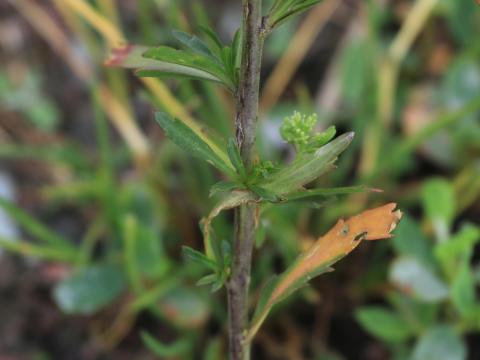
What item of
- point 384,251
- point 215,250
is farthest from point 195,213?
point 215,250

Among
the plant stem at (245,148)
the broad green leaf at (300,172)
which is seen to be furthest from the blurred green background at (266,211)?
the broad green leaf at (300,172)

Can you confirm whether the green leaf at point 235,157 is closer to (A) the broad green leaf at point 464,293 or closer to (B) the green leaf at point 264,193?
(B) the green leaf at point 264,193

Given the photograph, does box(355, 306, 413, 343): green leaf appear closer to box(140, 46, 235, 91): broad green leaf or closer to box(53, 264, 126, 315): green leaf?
box(53, 264, 126, 315): green leaf

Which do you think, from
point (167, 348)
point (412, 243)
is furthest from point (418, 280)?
point (167, 348)

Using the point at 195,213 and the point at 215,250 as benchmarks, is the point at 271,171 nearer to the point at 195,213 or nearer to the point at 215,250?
the point at 215,250

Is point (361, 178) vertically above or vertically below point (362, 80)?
below

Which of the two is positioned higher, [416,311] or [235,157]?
[416,311]

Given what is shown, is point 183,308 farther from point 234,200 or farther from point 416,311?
point 234,200
